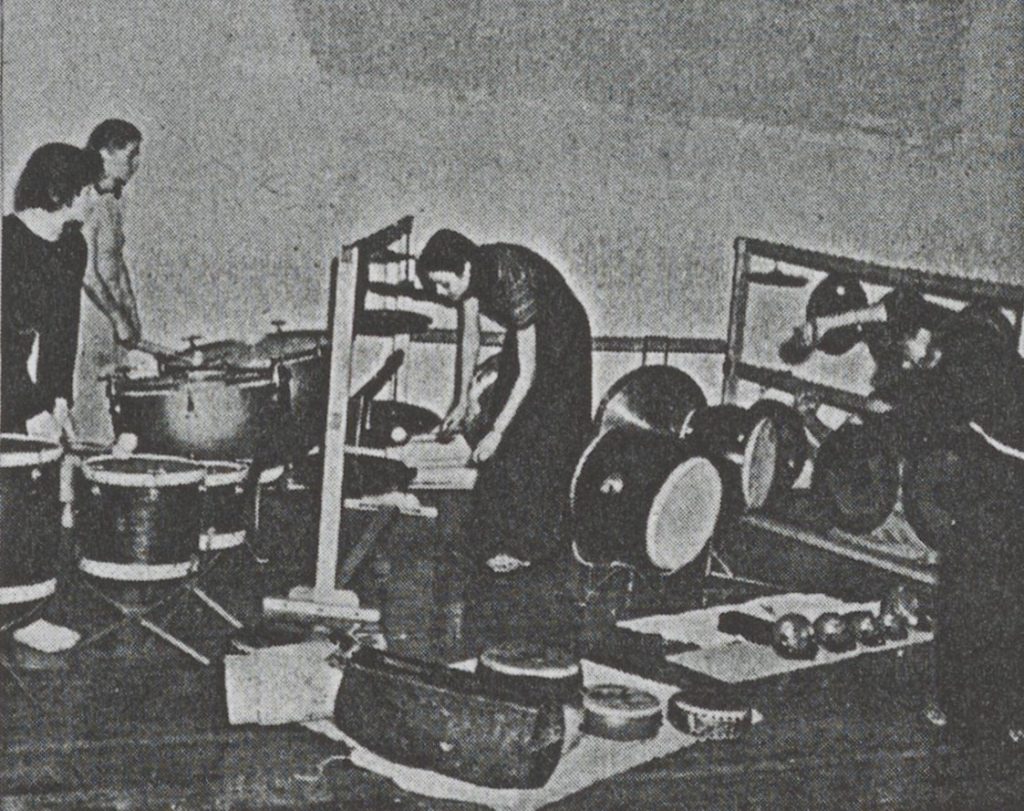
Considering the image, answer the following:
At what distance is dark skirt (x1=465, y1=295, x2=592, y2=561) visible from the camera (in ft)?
21.1

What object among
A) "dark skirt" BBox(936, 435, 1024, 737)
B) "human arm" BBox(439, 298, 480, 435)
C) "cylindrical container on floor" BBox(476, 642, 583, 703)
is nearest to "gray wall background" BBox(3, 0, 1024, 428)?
"human arm" BBox(439, 298, 480, 435)

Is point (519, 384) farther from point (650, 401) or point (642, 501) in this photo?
point (650, 401)

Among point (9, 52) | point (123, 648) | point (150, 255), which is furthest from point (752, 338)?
point (123, 648)

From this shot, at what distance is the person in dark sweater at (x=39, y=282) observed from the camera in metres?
5.51

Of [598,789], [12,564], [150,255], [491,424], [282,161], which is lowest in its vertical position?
[598,789]

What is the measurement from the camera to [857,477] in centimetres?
688

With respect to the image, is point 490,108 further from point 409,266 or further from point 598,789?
point 598,789

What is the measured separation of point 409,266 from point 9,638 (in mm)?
4393

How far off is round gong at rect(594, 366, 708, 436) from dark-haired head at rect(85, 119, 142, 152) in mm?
3024

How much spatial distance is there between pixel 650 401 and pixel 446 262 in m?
2.03

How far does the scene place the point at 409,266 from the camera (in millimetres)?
8852

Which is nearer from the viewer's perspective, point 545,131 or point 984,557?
point 984,557

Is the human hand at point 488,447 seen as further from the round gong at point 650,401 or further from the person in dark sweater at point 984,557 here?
the person in dark sweater at point 984,557

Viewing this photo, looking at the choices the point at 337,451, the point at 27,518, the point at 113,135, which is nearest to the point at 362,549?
the point at 337,451
